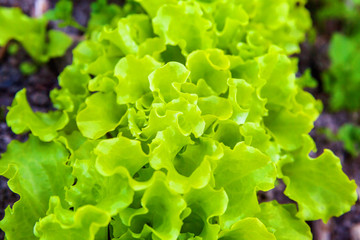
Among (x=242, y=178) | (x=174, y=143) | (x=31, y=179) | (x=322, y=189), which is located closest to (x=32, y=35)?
(x=31, y=179)

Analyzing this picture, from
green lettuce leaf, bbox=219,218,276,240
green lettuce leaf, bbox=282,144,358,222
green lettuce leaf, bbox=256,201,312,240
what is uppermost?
green lettuce leaf, bbox=219,218,276,240

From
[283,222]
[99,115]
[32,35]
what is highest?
[99,115]

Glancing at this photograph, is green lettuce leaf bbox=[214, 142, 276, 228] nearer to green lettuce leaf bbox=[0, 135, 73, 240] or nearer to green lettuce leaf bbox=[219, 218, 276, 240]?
green lettuce leaf bbox=[219, 218, 276, 240]

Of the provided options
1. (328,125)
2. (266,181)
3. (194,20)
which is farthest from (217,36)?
(328,125)

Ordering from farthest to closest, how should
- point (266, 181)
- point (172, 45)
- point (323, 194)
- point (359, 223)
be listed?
point (359, 223) → point (172, 45) → point (323, 194) → point (266, 181)

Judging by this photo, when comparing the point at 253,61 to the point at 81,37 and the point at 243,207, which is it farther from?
the point at 81,37

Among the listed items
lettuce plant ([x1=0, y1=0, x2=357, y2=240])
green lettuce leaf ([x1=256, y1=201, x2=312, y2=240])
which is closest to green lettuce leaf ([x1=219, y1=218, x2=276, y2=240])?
lettuce plant ([x1=0, y1=0, x2=357, y2=240])

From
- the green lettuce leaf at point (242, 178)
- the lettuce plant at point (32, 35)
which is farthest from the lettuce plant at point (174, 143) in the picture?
the lettuce plant at point (32, 35)

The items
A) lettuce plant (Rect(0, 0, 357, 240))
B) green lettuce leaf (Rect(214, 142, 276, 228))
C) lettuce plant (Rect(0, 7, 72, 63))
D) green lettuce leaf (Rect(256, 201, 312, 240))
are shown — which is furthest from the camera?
lettuce plant (Rect(0, 7, 72, 63))

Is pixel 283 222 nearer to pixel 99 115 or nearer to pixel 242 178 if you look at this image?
pixel 242 178
